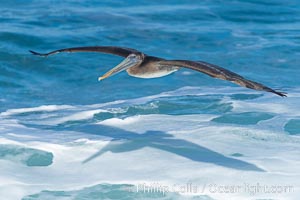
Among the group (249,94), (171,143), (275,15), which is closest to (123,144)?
(171,143)

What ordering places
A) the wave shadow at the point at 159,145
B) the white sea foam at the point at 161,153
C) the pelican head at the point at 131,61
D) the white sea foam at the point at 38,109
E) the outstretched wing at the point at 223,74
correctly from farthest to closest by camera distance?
the white sea foam at the point at 38,109
the pelican head at the point at 131,61
the wave shadow at the point at 159,145
the white sea foam at the point at 161,153
the outstretched wing at the point at 223,74

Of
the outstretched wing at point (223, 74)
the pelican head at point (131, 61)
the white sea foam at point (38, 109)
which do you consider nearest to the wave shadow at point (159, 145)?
the pelican head at point (131, 61)

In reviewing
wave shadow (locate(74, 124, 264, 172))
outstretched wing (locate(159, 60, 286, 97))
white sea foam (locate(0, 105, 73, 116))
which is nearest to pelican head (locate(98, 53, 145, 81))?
wave shadow (locate(74, 124, 264, 172))

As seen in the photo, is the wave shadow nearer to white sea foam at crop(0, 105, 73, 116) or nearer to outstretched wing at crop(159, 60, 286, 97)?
outstretched wing at crop(159, 60, 286, 97)

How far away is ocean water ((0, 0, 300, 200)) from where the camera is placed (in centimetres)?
787

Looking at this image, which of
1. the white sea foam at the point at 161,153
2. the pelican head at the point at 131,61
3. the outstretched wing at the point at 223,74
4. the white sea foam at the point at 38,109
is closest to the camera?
the outstretched wing at the point at 223,74

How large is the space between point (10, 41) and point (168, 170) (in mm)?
7069

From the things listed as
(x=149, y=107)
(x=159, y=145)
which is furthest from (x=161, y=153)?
(x=149, y=107)

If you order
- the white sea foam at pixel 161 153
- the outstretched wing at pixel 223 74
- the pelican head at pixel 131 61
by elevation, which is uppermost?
the pelican head at pixel 131 61

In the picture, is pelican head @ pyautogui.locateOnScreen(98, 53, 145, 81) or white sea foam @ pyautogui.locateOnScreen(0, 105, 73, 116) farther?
white sea foam @ pyautogui.locateOnScreen(0, 105, 73, 116)

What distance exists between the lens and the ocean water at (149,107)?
787 cm

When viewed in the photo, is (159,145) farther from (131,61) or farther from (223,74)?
(223,74)

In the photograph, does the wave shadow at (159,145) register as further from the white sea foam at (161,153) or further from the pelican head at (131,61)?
the pelican head at (131,61)

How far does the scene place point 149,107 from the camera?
1074 centimetres
